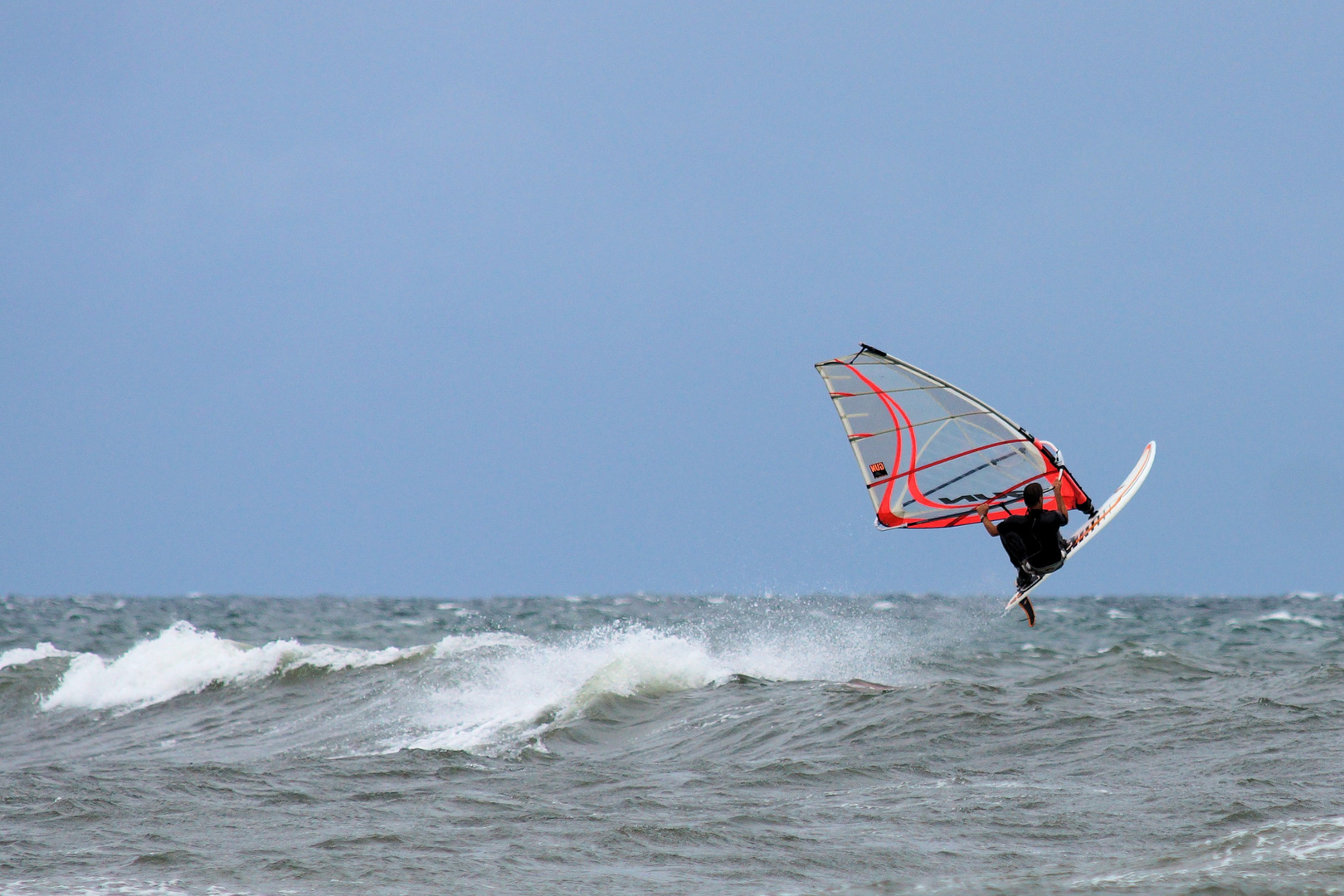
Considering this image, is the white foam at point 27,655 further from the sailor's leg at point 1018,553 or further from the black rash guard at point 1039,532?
the black rash guard at point 1039,532

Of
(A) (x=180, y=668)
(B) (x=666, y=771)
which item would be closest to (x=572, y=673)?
(B) (x=666, y=771)

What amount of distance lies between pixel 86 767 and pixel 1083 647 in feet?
44.6

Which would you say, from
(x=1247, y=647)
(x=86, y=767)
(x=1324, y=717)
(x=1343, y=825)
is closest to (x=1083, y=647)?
(x=1247, y=647)

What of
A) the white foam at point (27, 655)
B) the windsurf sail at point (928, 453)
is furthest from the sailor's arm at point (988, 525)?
the white foam at point (27, 655)

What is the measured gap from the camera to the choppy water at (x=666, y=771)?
6129 millimetres

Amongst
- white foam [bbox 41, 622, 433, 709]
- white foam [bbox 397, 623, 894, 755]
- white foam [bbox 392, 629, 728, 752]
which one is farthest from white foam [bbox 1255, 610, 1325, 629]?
white foam [bbox 41, 622, 433, 709]

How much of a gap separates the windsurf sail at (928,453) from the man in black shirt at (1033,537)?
904 mm

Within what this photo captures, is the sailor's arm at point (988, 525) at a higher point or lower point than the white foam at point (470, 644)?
higher

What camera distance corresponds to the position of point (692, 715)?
34.7 feet

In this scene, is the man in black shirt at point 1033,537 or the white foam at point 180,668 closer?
the man in black shirt at point 1033,537

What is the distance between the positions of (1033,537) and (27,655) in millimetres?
14704

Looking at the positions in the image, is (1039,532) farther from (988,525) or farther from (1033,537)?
(988,525)

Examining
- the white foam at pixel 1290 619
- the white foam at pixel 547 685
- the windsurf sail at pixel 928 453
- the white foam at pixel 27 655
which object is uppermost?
the windsurf sail at pixel 928 453

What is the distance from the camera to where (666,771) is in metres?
8.67
